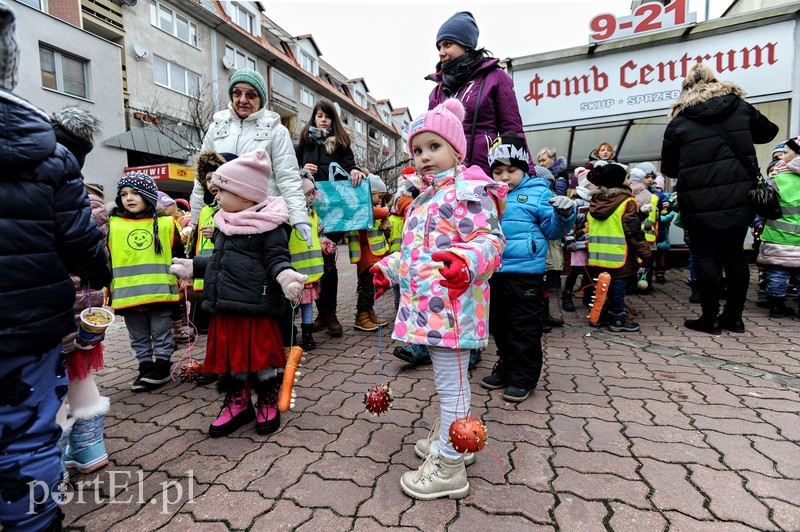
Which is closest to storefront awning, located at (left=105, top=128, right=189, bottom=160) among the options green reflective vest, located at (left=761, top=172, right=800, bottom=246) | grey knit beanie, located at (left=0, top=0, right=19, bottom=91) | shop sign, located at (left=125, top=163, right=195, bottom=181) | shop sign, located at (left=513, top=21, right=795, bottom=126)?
shop sign, located at (left=125, top=163, right=195, bottom=181)

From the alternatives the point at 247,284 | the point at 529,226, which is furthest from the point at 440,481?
the point at 529,226

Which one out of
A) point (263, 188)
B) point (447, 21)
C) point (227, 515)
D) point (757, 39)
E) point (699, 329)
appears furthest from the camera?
point (757, 39)

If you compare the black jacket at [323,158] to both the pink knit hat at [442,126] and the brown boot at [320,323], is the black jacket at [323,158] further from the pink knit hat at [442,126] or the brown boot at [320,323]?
the pink knit hat at [442,126]

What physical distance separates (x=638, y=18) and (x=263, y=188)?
7.59 m

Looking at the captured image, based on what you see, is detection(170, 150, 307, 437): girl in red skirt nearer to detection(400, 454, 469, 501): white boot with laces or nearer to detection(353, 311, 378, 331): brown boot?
detection(400, 454, 469, 501): white boot with laces

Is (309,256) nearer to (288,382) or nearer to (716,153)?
(288,382)

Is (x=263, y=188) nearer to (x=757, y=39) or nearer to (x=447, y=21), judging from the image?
Result: (x=447, y=21)

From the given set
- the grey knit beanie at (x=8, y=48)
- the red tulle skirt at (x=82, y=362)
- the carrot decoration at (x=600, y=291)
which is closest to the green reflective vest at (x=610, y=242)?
the carrot decoration at (x=600, y=291)

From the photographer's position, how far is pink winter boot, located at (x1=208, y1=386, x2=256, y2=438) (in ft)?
7.89

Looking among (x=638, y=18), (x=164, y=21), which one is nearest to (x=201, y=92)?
(x=164, y=21)

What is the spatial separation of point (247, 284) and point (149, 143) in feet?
56.0

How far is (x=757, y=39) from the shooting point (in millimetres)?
6348

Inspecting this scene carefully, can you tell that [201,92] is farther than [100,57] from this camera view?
Yes

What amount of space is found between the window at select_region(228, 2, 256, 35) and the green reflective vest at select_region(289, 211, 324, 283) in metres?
24.9
